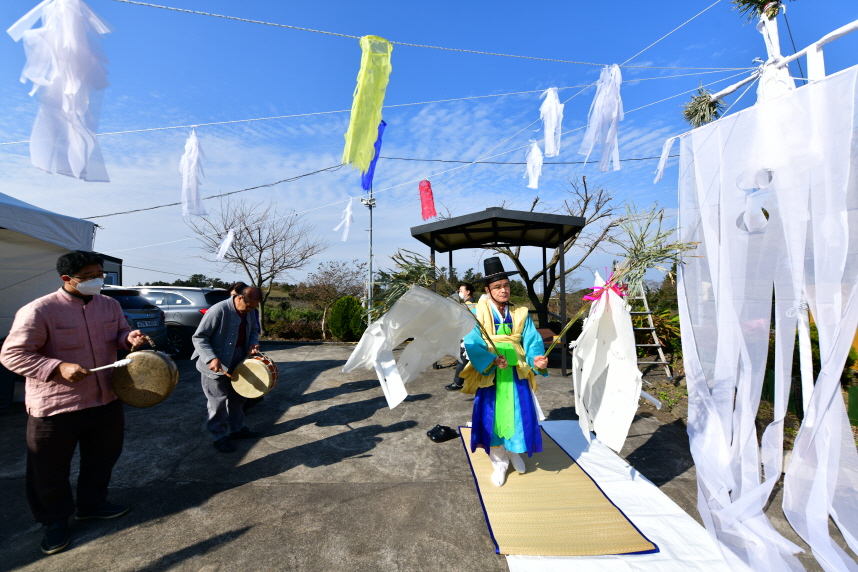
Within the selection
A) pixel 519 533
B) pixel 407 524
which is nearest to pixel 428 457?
pixel 407 524

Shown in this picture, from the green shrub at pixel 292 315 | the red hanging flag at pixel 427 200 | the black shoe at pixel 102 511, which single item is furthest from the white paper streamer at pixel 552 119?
the green shrub at pixel 292 315

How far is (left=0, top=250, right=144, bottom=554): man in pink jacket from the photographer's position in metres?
2.23

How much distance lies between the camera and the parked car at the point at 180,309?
7.74m

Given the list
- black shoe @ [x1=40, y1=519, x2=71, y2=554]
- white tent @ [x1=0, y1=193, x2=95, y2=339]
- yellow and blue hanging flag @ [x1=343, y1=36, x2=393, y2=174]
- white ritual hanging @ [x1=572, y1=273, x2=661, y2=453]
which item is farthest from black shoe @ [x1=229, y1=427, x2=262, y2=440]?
white tent @ [x1=0, y1=193, x2=95, y2=339]

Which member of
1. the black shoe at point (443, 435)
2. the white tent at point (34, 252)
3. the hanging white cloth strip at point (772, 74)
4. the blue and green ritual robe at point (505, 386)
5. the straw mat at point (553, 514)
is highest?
the hanging white cloth strip at point (772, 74)

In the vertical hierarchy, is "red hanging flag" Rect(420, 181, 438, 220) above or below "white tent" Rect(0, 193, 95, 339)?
above

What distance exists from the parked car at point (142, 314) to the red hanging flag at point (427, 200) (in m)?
5.16

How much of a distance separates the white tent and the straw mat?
222 inches

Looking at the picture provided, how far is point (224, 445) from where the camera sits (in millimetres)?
3666

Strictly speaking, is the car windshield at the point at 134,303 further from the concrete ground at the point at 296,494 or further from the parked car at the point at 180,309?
the concrete ground at the point at 296,494

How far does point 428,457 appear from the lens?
143 inches

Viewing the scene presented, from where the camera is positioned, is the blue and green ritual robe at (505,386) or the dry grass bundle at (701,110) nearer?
the blue and green ritual robe at (505,386)

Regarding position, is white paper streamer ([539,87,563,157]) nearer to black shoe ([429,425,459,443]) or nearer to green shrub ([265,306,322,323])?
black shoe ([429,425,459,443])

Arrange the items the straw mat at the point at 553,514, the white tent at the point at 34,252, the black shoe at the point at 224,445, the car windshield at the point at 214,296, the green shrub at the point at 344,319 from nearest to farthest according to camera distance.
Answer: the straw mat at the point at 553,514
the black shoe at the point at 224,445
the white tent at the point at 34,252
the car windshield at the point at 214,296
the green shrub at the point at 344,319
